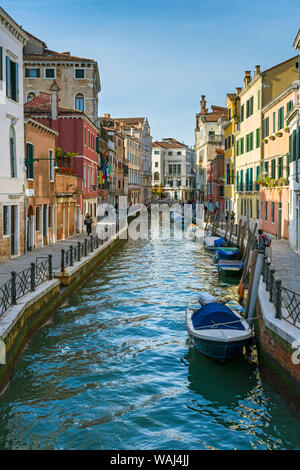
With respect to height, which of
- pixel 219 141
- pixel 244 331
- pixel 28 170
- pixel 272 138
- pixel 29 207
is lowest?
pixel 244 331

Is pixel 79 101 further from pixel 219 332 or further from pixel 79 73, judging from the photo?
pixel 219 332

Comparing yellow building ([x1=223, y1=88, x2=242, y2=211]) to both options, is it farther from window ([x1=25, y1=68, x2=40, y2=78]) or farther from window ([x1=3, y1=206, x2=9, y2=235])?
window ([x1=3, y1=206, x2=9, y2=235])

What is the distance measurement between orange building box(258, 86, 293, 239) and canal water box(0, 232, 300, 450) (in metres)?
11.6

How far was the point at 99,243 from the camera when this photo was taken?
2606 centimetres

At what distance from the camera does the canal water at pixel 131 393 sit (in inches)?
304

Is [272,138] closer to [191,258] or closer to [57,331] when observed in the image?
[191,258]

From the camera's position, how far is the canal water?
7730 mm

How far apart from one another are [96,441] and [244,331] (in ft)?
13.6

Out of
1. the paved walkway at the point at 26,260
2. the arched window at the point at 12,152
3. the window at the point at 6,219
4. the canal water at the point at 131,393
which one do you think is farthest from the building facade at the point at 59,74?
the canal water at the point at 131,393

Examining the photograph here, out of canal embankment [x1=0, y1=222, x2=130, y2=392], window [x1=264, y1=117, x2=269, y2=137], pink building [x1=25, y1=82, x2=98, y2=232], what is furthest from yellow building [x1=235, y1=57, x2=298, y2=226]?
canal embankment [x1=0, y1=222, x2=130, y2=392]

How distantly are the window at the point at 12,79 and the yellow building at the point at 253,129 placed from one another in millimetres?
13215

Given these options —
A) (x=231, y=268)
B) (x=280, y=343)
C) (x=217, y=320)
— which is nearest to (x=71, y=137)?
(x=231, y=268)

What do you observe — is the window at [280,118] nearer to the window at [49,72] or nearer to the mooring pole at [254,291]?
the mooring pole at [254,291]
